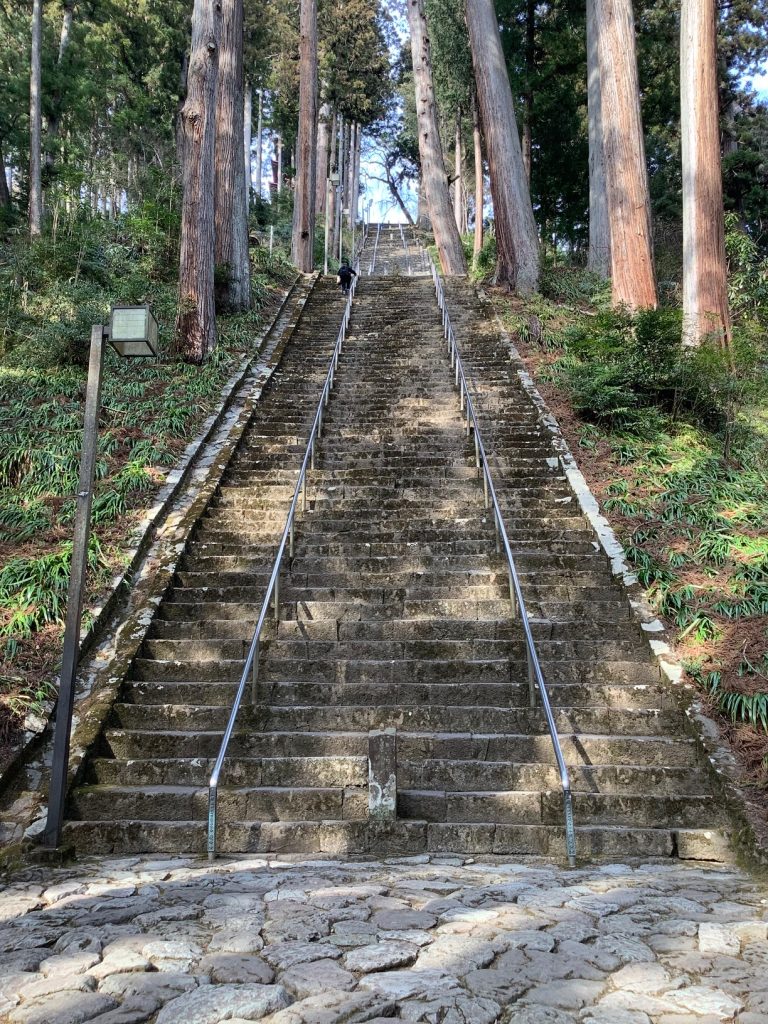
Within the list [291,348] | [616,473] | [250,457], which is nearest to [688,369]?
[616,473]

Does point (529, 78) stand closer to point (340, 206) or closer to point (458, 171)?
point (340, 206)

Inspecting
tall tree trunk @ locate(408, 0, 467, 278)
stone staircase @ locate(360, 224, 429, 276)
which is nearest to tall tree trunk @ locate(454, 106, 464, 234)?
stone staircase @ locate(360, 224, 429, 276)

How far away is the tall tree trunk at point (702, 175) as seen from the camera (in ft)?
36.5

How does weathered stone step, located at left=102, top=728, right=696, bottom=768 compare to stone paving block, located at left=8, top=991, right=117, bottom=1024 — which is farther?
weathered stone step, located at left=102, top=728, right=696, bottom=768

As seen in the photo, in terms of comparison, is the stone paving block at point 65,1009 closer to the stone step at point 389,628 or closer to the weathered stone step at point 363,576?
the stone step at point 389,628

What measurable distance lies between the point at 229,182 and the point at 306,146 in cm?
761

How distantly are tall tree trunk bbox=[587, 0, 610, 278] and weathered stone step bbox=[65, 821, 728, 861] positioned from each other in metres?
15.0

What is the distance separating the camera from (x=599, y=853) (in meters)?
4.79

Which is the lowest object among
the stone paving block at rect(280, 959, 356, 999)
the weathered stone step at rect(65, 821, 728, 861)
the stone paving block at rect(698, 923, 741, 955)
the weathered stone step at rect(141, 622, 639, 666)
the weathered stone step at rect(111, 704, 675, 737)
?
the weathered stone step at rect(65, 821, 728, 861)

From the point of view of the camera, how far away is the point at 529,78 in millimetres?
22547

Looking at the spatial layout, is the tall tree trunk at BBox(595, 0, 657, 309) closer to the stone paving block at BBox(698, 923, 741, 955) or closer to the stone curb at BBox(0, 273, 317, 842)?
the stone curb at BBox(0, 273, 317, 842)

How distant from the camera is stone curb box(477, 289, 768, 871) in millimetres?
4770

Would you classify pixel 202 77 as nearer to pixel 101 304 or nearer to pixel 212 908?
pixel 101 304

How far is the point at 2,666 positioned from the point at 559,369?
9.33 metres
